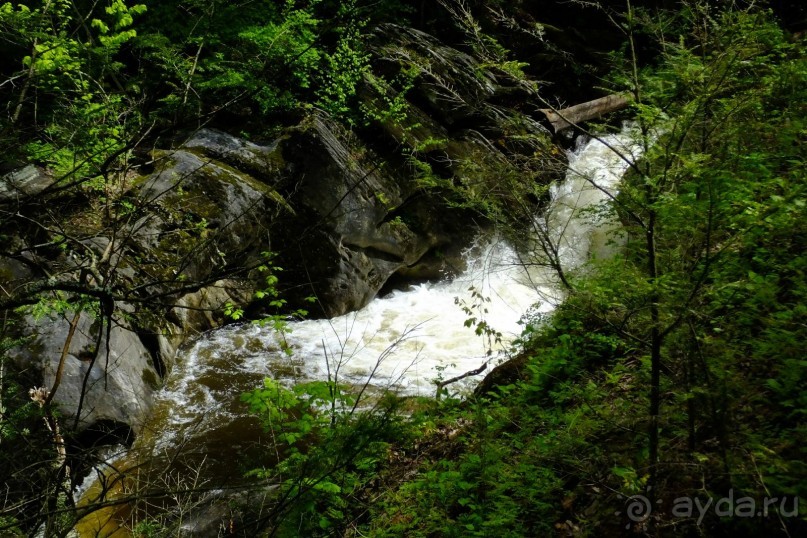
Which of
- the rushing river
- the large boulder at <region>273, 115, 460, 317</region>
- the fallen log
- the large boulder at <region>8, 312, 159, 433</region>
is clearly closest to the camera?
the large boulder at <region>8, 312, 159, 433</region>

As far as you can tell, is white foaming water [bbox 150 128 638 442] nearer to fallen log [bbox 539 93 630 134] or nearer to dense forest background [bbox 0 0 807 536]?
dense forest background [bbox 0 0 807 536]

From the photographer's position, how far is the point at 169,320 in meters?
6.28

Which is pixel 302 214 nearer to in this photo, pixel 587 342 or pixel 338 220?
pixel 338 220

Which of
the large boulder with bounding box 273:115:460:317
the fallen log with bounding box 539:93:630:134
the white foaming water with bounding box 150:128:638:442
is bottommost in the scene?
the white foaming water with bounding box 150:128:638:442

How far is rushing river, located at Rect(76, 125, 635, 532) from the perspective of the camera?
4.77 meters

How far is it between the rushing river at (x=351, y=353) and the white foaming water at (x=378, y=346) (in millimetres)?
16

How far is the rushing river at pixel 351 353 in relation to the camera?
4770mm

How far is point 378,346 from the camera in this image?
7.18 metres

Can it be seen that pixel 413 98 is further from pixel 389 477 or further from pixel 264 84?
pixel 264 84

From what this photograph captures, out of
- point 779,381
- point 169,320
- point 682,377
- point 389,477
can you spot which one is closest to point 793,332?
point 779,381

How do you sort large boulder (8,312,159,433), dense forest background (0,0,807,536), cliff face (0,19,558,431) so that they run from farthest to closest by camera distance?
1. cliff face (0,19,558,431)
2. large boulder (8,312,159,433)
3. dense forest background (0,0,807,536)

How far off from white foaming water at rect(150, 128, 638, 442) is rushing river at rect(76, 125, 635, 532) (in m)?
0.02

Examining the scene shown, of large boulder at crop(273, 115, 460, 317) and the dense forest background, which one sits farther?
large boulder at crop(273, 115, 460, 317)

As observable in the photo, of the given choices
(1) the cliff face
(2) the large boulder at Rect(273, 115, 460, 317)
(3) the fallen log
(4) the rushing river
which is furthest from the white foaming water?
(3) the fallen log
